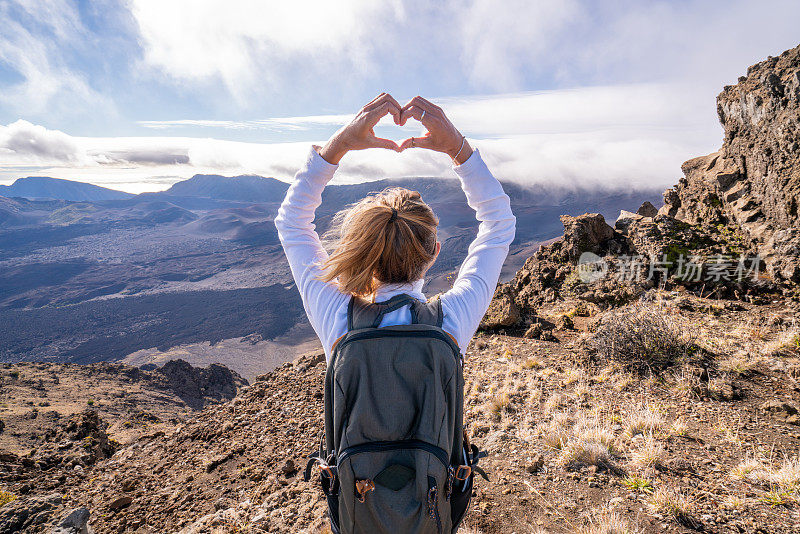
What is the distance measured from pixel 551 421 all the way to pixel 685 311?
14.7 feet

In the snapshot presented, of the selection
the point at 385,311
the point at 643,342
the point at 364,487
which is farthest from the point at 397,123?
the point at 643,342

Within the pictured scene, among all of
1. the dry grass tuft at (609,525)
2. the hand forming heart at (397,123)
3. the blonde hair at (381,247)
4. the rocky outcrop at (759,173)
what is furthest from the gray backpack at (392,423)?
the rocky outcrop at (759,173)

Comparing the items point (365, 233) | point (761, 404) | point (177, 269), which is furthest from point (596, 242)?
point (177, 269)

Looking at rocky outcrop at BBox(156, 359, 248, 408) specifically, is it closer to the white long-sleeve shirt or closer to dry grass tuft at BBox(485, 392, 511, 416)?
dry grass tuft at BBox(485, 392, 511, 416)

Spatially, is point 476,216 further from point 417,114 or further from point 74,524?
point 74,524

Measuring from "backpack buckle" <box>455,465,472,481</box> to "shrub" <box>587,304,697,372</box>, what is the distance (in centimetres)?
443

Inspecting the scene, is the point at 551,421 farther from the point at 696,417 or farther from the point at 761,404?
the point at 761,404

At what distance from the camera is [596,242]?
29.8 ft

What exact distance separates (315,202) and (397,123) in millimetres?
460

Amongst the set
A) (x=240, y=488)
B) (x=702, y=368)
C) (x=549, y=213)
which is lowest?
(x=240, y=488)

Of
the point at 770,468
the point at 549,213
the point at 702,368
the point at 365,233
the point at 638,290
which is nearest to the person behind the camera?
the point at 365,233

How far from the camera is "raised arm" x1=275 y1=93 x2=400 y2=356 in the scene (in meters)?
1.37

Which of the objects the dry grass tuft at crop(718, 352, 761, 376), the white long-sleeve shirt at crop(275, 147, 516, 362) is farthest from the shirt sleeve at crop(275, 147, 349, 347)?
the dry grass tuft at crop(718, 352, 761, 376)

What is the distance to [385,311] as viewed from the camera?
Answer: 1.20 meters
